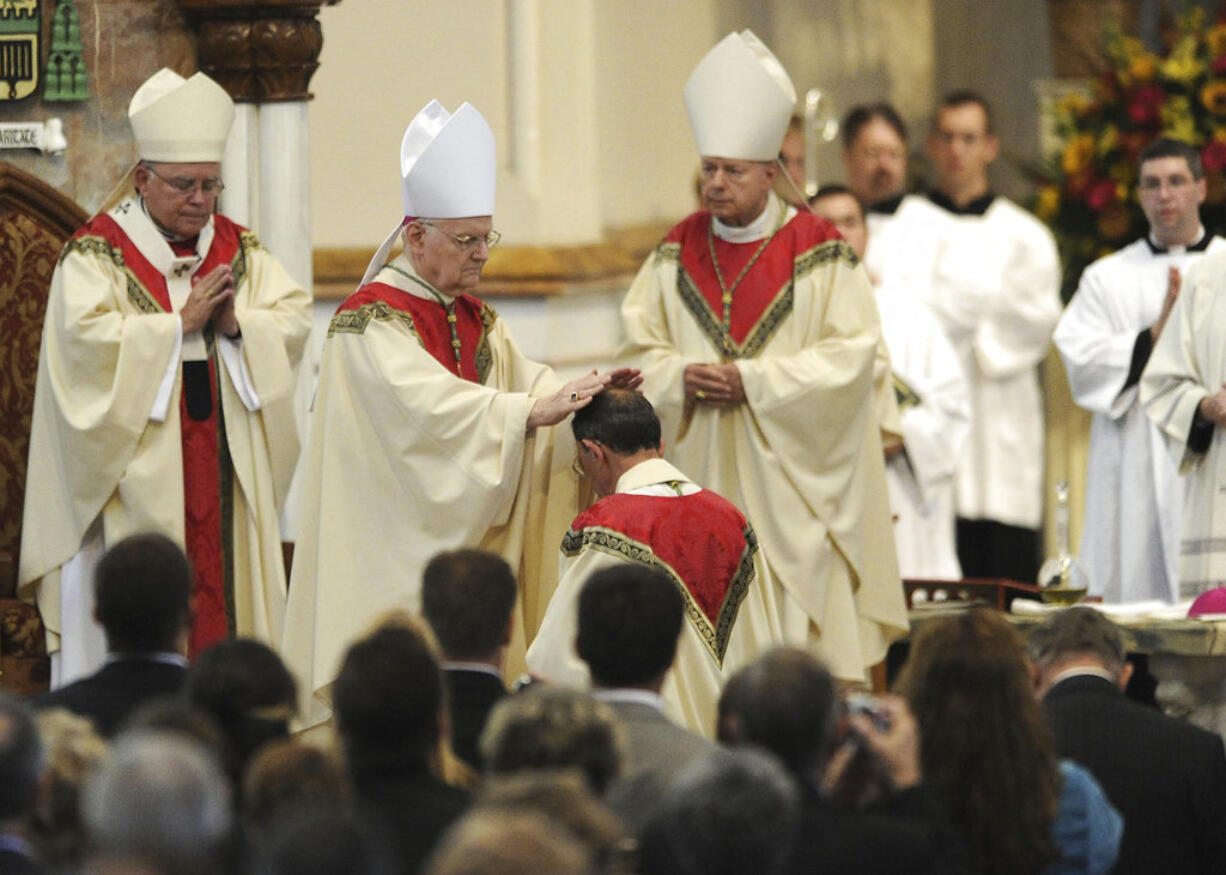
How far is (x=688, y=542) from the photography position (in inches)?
232

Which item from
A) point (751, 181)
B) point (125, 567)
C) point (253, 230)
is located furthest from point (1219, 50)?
point (125, 567)

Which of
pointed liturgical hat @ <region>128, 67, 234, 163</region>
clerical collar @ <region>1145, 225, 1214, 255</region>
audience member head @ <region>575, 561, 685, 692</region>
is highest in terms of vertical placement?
pointed liturgical hat @ <region>128, 67, 234, 163</region>

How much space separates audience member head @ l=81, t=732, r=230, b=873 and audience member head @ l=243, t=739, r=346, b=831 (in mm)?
367

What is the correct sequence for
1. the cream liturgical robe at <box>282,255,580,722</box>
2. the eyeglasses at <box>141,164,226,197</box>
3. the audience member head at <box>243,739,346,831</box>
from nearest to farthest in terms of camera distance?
the audience member head at <box>243,739,346,831</box> → the cream liturgical robe at <box>282,255,580,722</box> → the eyeglasses at <box>141,164,226,197</box>

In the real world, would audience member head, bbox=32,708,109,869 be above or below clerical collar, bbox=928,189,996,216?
below

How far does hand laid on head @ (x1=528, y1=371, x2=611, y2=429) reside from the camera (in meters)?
6.15

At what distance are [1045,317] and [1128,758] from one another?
652 cm

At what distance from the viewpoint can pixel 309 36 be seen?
798cm

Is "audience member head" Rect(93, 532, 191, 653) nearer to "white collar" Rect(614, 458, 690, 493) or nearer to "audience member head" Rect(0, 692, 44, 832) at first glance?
"audience member head" Rect(0, 692, 44, 832)

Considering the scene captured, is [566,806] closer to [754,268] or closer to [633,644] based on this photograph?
[633,644]

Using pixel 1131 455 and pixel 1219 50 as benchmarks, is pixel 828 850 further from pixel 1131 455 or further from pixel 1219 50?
pixel 1219 50

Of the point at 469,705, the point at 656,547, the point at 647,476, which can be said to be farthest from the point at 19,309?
the point at 469,705

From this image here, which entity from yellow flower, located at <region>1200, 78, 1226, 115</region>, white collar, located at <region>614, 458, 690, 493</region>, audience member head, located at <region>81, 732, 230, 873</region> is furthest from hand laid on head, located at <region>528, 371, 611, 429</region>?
yellow flower, located at <region>1200, 78, 1226, 115</region>

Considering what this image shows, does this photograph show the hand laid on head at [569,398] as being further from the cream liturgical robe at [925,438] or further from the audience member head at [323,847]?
the cream liturgical robe at [925,438]
